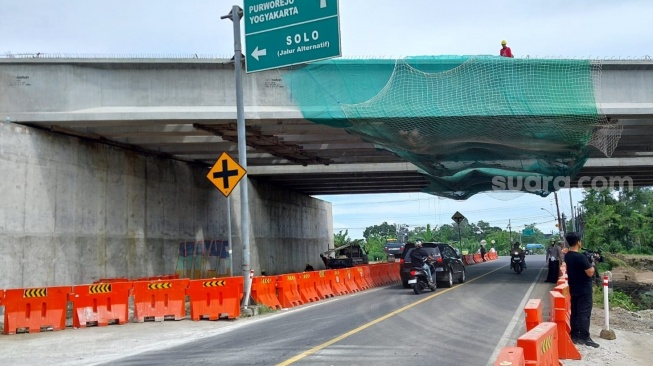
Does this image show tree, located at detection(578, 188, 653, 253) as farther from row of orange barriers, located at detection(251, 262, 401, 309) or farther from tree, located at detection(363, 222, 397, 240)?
tree, located at detection(363, 222, 397, 240)

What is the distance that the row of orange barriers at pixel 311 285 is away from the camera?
16953mm

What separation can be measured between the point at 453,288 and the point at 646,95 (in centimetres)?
897

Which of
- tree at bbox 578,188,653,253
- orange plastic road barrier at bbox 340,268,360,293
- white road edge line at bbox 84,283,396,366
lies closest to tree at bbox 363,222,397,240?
tree at bbox 578,188,653,253

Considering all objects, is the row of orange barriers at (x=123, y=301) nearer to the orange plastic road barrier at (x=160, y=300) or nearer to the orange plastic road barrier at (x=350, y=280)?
the orange plastic road barrier at (x=160, y=300)

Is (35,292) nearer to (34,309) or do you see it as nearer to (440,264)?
(34,309)

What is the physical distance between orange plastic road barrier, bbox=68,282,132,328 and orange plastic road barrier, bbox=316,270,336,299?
7235mm

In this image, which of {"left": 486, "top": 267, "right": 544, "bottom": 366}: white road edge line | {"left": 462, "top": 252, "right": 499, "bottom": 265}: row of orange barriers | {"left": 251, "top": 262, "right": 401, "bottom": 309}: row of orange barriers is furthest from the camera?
{"left": 462, "top": 252, "right": 499, "bottom": 265}: row of orange barriers

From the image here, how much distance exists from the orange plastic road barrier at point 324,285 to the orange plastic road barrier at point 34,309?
851cm

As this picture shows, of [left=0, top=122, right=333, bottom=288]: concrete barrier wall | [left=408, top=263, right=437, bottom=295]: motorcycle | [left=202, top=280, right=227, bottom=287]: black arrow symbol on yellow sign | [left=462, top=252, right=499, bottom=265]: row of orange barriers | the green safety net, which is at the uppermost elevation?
the green safety net

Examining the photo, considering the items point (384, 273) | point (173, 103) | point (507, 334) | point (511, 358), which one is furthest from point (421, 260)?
point (511, 358)

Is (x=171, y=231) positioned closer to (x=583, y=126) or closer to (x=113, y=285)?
(x=113, y=285)

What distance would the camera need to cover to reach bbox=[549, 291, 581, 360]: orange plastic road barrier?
831cm

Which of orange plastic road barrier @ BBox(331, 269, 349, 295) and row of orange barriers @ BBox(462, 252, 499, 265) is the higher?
orange plastic road barrier @ BBox(331, 269, 349, 295)

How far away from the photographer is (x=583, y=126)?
17.9 meters
